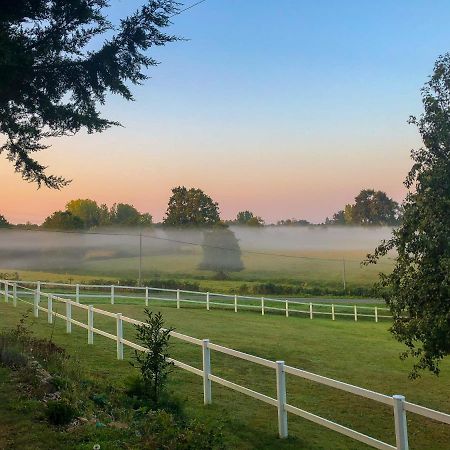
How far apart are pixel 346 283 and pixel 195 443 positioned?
2243 inches

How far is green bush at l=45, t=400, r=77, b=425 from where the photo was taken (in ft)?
21.2

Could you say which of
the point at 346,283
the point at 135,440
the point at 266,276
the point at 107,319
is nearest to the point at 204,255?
the point at 266,276

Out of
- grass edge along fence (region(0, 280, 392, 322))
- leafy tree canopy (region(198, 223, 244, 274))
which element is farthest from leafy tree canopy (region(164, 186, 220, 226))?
grass edge along fence (region(0, 280, 392, 322))

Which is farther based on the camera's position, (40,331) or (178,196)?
(178,196)

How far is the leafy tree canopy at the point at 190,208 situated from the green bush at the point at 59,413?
82858mm

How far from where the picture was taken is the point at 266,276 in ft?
225

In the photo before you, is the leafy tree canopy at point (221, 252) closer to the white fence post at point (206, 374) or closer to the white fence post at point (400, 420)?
the white fence post at point (206, 374)

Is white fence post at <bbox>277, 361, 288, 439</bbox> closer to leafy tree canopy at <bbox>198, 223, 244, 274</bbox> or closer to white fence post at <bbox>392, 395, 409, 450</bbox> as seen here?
white fence post at <bbox>392, 395, 409, 450</bbox>

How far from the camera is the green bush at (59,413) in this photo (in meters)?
6.47

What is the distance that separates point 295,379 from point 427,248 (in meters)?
4.26

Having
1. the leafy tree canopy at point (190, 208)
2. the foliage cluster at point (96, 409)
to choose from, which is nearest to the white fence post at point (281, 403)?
the foliage cluster at point (96, 409)

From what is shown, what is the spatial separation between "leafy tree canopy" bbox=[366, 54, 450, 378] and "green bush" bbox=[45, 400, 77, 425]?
623cm

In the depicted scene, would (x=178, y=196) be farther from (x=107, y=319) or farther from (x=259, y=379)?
(x=259, y=379)

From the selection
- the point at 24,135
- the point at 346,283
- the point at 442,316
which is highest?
the point at 24,135
